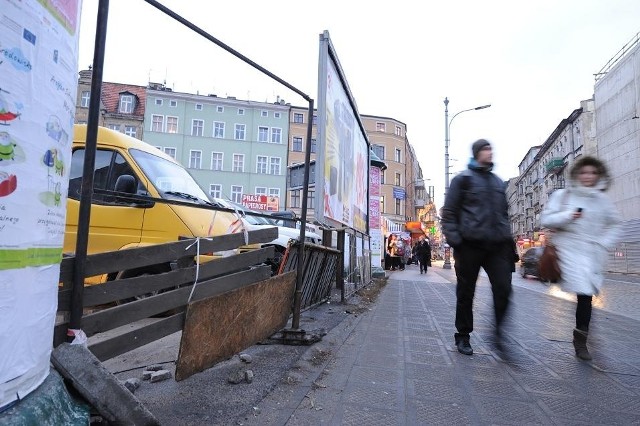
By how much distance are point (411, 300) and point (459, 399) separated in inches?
241

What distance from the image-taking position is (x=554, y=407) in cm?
289

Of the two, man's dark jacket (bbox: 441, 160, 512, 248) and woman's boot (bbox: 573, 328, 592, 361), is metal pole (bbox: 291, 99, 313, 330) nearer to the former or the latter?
man's dark jacket (bbox: 441, 160, 512, 248)

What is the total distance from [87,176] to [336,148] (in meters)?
4.73

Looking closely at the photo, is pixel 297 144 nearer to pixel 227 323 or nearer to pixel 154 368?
pixel 154 368

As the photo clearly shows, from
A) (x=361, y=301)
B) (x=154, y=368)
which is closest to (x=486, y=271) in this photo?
(x=154, y=368)

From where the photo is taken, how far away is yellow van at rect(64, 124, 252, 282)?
16.6 feet

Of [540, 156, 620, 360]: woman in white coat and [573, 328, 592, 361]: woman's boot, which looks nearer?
[540, 156, 620, 360]: woman in white coat

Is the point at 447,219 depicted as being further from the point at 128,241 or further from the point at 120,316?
the point at 128,241

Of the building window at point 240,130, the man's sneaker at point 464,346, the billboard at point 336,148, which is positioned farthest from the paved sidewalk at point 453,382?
the building window at point 240,130

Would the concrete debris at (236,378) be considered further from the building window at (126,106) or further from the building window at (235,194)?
the building window at (126,106)

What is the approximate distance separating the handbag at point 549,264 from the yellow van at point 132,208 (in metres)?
3.50

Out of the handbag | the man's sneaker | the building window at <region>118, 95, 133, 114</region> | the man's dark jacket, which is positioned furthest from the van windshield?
the building window at <region>118, 95, 133, 114</region>

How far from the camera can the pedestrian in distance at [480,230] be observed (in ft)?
12.5

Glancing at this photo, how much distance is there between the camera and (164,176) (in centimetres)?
574
